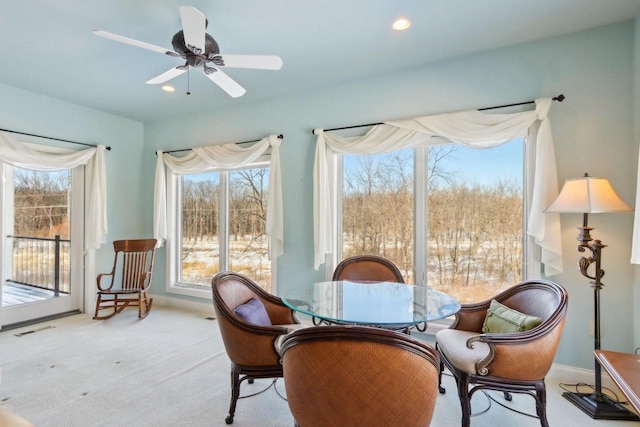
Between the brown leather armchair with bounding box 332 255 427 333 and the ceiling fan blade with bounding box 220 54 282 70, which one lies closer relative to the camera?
the ceiling fan blade with bounding box 220 54 282 70

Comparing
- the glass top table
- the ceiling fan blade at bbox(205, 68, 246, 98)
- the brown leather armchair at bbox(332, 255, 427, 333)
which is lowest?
the glass top table

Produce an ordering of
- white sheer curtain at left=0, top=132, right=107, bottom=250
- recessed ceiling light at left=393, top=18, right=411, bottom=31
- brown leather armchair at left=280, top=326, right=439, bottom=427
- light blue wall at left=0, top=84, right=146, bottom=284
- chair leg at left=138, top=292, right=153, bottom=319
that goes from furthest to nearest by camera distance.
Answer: chair leg at left=138, top=292, right=153, bottom=319 < white sheer curtain at left=0, top=132, right=107, bottom=250 < light blue wall at left=0, top=84, right=146, bottom=284 < recessed ceiling light at left=393, top=18, right=411, bottom=31 < brown leather armchair at left=280, top=326, right=439, bottom=427

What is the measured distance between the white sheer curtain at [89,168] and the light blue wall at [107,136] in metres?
0.17

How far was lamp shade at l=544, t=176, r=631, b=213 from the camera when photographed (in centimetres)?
207

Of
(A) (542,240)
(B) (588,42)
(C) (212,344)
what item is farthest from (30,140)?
(B) (588,42)

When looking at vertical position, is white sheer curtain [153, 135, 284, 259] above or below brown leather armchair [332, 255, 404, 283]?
above

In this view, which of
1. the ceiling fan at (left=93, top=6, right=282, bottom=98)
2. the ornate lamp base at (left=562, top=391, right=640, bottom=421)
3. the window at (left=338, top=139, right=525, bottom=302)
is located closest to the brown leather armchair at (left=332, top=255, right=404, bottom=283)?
the window at (left=338, top=139, right=525, bottom=302)

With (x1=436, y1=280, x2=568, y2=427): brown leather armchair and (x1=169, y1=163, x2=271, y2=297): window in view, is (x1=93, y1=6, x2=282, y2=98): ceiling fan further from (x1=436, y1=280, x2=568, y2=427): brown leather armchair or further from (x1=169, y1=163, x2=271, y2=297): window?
(x1=436, y1=280, x2=568, y2=427): brown leather armchair

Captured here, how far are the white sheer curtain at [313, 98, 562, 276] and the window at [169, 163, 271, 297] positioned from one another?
97cm

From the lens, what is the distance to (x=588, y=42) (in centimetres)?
246

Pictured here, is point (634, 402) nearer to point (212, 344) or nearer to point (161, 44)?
point (212, 344)

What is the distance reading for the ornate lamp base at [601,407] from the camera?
79.2 inches

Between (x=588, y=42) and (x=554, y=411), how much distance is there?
108 inches

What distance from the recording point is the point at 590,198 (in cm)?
209
